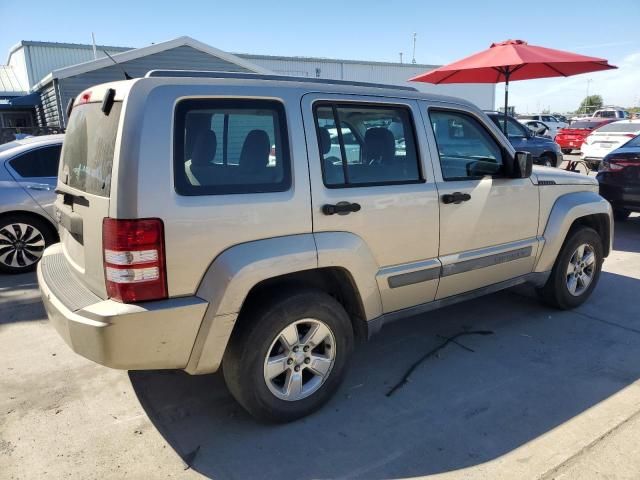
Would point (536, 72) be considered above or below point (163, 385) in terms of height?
above

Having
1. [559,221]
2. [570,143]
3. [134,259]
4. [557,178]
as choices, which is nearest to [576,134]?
[570,143]

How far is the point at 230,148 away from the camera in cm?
275

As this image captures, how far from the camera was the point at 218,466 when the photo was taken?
2.56 metres

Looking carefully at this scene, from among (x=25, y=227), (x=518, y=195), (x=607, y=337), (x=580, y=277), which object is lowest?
(x=607, y=337)

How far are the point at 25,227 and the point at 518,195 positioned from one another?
17.2 ft

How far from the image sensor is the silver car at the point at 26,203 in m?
5.64

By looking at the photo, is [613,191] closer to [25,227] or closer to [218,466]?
[218,466]

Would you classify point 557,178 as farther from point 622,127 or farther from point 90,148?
point 622,127

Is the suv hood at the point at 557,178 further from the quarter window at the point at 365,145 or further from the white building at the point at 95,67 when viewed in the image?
the white building at the point at 95,67

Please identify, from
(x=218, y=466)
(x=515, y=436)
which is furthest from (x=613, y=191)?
(x=218, y=466)

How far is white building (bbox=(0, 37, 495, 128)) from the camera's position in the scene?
14633 millimetres

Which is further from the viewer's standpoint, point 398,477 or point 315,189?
point 315,189

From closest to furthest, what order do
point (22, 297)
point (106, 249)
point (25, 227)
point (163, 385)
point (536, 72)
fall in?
point (106, 249)
point (163, 385)
point (22, 297)
point (25, 227)
point (536, 72)

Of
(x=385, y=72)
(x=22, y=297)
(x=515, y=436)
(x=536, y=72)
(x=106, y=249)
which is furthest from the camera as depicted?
(x=385, y=72)
